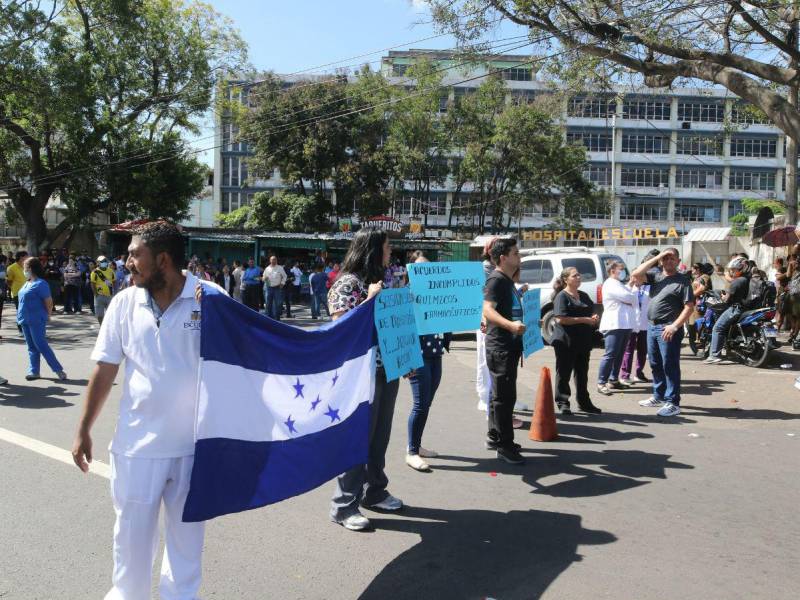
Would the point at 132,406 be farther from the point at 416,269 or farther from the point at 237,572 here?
the point at 416,269

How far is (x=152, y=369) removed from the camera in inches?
120

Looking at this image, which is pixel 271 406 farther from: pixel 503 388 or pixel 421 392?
pixel 503 388

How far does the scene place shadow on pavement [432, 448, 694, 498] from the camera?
5.59 metres

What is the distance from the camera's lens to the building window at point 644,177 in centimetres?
6612

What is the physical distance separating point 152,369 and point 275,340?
73cm

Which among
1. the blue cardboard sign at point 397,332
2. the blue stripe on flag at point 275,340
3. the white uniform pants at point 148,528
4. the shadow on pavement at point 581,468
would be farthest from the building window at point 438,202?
the white uniform pants at point 148,528

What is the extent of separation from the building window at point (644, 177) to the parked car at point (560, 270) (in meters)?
53.2

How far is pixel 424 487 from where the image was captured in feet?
18.1

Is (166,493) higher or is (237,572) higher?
(166,493)

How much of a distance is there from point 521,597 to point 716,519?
195cm

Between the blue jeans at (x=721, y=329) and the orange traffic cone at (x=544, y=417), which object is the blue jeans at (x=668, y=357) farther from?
the blue jeans at (x=721, y=329)

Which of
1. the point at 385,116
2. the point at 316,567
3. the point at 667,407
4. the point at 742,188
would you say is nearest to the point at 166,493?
the point at 316,567

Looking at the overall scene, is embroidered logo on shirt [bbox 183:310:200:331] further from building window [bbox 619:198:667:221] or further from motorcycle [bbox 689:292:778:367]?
building window [bbox 619:198:667:221]

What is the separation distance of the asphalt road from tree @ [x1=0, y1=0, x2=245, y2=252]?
961 inches
